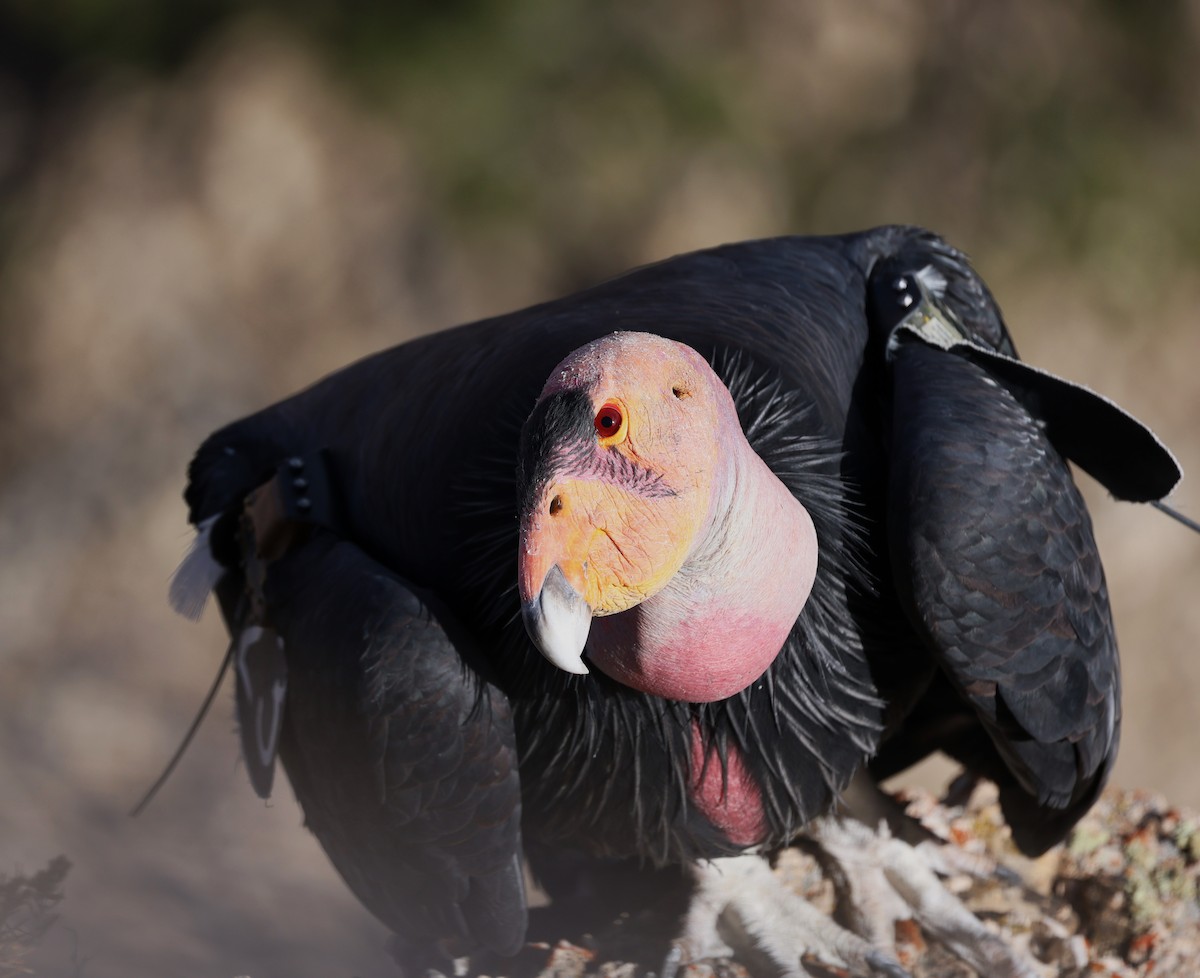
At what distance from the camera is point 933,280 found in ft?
9.29

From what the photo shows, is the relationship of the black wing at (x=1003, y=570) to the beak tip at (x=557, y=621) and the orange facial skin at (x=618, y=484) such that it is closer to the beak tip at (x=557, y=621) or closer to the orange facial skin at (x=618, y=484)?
the orange facial skin at (x=618, y=484)

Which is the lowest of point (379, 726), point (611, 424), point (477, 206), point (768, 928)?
point (768, 928)

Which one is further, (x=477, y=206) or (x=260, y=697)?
(x=477, y=206)

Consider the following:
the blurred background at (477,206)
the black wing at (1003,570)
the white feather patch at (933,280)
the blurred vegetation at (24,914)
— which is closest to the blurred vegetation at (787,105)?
the blurred background at (477,206)

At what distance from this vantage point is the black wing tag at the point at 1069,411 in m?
2.66

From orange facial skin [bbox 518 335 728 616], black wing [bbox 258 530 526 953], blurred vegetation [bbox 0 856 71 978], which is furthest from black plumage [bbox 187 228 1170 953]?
blurred vegetation [bbox 0 856 71 978]

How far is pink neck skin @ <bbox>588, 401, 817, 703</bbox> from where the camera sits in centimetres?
206

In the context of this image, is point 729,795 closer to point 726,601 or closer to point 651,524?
point 726,601

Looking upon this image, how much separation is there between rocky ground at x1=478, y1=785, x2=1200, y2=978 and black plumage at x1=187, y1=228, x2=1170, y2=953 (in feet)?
1.02

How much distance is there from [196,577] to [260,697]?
0.34m

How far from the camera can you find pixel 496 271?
7832mm

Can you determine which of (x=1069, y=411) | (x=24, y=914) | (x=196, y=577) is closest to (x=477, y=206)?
(x=196, y=577)

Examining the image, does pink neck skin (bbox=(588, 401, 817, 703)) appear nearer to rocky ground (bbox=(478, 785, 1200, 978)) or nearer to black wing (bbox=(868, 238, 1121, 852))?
black wing (bbox=(868, 238, 1121, 852))

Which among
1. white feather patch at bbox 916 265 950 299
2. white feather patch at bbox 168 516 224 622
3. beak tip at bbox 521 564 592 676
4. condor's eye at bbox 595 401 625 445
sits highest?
white feather patch at bbox 916 265 950 299
